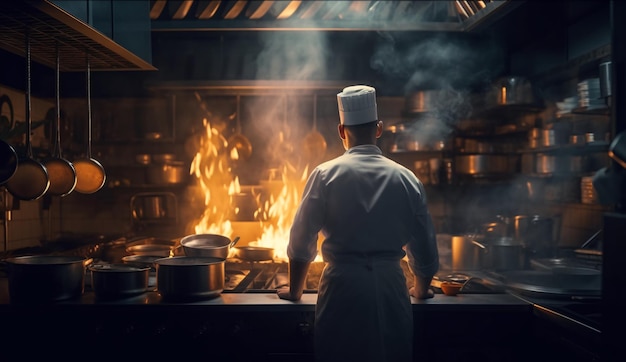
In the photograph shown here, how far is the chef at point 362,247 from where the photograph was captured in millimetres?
2021

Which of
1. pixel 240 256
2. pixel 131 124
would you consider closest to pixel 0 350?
pixel 240 256

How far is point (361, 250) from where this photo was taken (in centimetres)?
201

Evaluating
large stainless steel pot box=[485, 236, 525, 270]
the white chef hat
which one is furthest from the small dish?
the white chef hat

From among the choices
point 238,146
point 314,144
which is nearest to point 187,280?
point 314,144

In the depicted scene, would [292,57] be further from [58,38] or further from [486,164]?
[58,38]

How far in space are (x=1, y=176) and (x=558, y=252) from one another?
11.2ft

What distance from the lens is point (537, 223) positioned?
357cm

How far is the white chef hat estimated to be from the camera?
210cm

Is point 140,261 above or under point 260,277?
above

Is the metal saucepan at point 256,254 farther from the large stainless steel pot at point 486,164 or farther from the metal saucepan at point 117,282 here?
the large stainless steel pot at point 486,164

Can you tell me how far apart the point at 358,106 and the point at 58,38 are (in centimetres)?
146

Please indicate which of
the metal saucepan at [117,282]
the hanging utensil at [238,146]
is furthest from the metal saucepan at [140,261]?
the hanging utensil at [238,146]

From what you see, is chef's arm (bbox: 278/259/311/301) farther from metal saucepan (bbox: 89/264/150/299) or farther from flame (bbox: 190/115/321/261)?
flame (bbox: 190/115/321/261)

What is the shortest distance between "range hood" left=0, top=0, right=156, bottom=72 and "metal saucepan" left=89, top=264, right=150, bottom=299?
1.08 m
